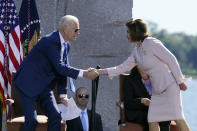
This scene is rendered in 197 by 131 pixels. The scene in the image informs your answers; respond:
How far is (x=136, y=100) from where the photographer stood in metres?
6.04

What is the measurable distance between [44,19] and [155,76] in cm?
225

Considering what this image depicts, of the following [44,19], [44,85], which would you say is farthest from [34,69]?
[44,19]

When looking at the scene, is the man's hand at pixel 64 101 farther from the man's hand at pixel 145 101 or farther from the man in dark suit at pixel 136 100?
the man's hand at pixel 145 101

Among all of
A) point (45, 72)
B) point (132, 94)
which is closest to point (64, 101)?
point (45, 72)

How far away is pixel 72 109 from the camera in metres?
6.12

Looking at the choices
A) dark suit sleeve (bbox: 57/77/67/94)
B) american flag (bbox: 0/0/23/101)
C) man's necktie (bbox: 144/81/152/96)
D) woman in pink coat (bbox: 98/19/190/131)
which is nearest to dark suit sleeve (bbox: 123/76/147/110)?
man's necktie (bbox: 144/81/152/96)

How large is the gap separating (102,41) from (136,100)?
187 cm

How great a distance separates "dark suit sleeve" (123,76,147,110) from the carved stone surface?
149cm

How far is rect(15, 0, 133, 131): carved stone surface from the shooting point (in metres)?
7.58

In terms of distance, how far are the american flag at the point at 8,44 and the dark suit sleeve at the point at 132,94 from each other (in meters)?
1.67

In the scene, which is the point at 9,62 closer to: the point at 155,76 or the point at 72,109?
the point at 72,109

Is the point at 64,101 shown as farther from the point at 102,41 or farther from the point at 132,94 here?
the point at 102,41

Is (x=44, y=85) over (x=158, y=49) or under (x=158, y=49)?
under

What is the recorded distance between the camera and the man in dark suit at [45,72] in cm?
559
